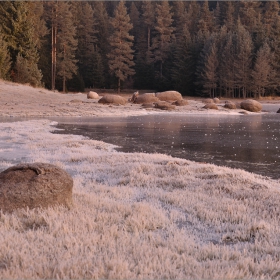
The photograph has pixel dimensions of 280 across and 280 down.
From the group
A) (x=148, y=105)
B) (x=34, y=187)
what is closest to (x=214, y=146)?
(x=34, y=187)

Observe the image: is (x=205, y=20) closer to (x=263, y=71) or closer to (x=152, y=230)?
(x=263, y=71)

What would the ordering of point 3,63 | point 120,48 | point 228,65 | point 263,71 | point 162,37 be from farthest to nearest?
point 162,37, point 120,48, point 228,65, point 263,71, point 3,63

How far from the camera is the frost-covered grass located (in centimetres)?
389

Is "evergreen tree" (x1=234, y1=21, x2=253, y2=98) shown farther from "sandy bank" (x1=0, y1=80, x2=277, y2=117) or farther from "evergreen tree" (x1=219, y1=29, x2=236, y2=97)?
"sandy bank" (x1=0, y1=80, x2=277, y2=117)

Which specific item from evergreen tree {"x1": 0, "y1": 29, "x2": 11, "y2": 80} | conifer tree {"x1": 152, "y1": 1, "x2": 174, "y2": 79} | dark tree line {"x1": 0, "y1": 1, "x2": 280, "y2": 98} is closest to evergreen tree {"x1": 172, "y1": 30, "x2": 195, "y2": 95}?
dark tree line {"x1": 0, "y1": 1, "x2": 280, "y2": 98}

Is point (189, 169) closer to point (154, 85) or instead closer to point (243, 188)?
point (243, 188)

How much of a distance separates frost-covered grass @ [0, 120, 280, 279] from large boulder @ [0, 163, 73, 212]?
0.61 ft

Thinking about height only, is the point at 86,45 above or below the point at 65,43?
above

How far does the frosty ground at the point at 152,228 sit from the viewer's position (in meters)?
3.90

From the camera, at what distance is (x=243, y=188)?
753 centimetres

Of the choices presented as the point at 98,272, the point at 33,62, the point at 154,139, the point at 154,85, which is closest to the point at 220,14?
the point at 154,85

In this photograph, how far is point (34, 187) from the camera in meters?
5.82

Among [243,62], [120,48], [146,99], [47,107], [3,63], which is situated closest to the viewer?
[47,107]

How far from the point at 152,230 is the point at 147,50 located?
3104 inches
